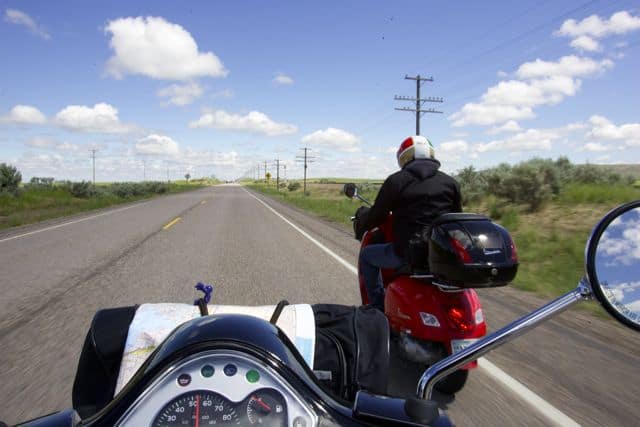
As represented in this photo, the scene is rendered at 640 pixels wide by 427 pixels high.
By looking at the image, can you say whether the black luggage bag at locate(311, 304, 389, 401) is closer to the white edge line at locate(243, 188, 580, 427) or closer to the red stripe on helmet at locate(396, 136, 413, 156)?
the white edge line at locate(243, 188, 580, 427)

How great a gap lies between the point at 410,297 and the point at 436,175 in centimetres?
106

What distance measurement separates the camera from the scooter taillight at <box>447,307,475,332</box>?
3.79 meters

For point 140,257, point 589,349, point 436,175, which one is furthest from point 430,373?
point 140,257

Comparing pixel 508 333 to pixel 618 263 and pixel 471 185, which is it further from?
pixel 471 185

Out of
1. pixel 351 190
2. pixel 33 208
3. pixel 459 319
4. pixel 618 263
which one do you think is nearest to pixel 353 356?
pixel 618 263

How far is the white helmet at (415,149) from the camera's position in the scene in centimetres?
454

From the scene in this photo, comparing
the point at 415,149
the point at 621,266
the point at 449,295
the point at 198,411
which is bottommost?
the point at 449,295

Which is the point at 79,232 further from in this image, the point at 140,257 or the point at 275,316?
the point at 275,316

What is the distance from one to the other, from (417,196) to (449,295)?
878mm

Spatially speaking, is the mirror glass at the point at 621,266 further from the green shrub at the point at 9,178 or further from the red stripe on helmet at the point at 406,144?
the green shrub at the point at 9,178

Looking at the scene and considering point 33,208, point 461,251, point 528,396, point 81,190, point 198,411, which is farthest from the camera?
point 81,190

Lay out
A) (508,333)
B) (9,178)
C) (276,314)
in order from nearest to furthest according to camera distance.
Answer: (508,333)
(276,314)
(9,178)

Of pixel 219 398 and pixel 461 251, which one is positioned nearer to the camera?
pixel 219 398

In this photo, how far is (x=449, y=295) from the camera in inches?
153
